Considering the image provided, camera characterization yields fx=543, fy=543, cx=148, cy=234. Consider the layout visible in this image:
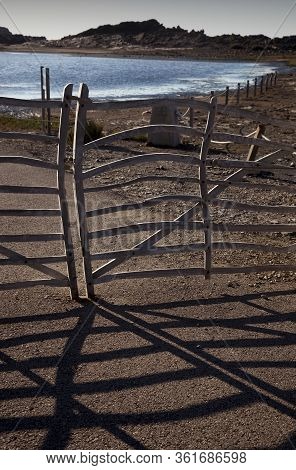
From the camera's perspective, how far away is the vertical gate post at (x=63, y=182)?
4738mm

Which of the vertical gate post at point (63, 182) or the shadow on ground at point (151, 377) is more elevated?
the vertical gate post at point (63, 182)

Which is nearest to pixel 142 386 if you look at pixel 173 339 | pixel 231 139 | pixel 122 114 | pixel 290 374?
pixel 173 339

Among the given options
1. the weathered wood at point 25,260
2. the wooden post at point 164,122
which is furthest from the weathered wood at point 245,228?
the wooden post at point 164,122

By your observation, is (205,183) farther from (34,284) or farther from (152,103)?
(34,284)

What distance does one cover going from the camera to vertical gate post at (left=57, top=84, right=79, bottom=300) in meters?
4.74

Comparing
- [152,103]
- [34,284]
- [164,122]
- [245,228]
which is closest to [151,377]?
[34,284]

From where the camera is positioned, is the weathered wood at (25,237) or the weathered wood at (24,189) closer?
the weathered wood at (24,189)

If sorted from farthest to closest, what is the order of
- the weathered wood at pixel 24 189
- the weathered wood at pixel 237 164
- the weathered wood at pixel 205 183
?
the weathered wood at pixel 237 164, the weathered wood at pixel 205 183, the weathered wood at pixel 24 189

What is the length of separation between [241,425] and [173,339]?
1.18m

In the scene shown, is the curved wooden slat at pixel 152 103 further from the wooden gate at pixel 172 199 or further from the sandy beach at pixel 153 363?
the sandy beach at pixel 153 363

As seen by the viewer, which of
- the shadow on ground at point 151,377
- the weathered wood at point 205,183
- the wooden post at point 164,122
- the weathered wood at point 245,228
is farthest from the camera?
the wooden post at point 164,122

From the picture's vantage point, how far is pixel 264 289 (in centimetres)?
584

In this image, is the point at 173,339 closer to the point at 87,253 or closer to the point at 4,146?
the point at 87,253

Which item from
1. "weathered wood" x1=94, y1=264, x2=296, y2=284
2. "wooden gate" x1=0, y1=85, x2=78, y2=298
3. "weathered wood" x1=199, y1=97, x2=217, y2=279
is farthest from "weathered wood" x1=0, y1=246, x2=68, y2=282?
"weathered wood" x1=199, y1=97, x2=217, y2=279
